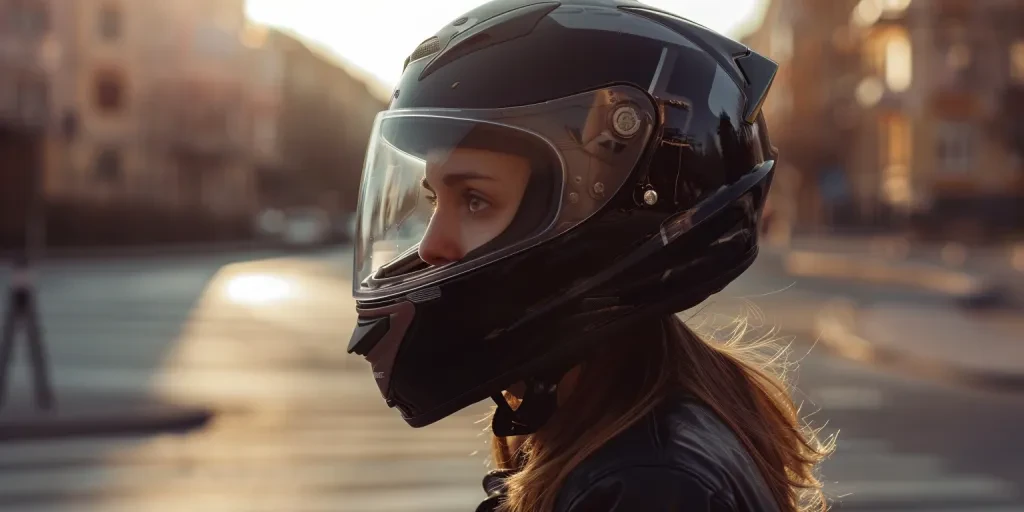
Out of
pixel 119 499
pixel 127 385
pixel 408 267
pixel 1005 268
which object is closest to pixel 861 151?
pixel 1005 268

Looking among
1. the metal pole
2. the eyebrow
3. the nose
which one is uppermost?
the eyebrow

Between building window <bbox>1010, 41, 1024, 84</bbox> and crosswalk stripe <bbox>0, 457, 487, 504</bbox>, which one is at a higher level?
crosswalk stripe <bbox>0, 457, 487, 504</bbox>

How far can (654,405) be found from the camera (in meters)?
1.51

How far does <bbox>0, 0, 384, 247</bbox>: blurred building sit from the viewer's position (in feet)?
146

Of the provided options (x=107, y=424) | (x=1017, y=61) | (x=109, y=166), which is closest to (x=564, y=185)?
(x=107, y=424)

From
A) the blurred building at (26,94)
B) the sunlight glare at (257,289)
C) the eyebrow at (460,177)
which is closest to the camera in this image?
the eyebrow at (460,177)

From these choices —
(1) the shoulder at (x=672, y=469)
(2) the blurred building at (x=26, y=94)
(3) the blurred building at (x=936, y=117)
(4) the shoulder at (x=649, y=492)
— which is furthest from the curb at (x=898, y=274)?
(2) the blurred building at (x=26, y=94)

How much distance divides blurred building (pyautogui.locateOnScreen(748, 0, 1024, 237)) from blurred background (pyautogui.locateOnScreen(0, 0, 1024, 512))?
0.12 meters

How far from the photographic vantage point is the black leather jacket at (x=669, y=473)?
51.8 inches

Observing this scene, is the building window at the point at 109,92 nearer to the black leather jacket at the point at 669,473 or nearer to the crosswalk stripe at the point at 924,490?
the crosswalk stripe at the point at 924,490

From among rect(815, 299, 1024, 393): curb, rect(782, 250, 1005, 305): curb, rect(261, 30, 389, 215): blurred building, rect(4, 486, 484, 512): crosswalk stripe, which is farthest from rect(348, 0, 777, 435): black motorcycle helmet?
rect(261, 30, 389, 215): blurred building

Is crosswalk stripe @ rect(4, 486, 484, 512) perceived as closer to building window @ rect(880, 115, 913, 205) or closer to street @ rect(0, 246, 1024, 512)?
street @ rect(0, 246, 1024, 512)

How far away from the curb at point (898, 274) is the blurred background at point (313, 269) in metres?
0.14

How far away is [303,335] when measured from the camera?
55.8 feet
